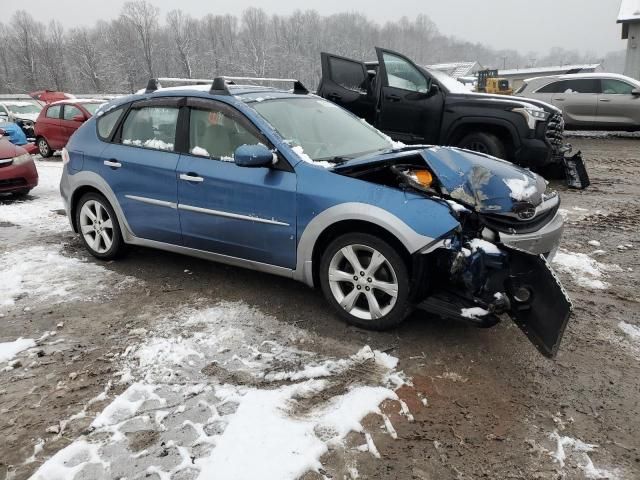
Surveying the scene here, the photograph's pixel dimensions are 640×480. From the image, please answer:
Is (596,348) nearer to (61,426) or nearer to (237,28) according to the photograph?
(61,426)

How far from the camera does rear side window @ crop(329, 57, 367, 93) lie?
8.36 m

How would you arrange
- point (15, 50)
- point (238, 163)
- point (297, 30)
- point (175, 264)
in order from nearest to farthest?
point (238, 163), point (175, 264), point (15, 50), point (297, 30)

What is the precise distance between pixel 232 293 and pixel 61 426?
1.79 metres

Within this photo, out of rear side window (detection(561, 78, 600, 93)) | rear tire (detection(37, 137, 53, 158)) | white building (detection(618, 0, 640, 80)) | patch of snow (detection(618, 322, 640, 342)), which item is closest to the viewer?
patch of snow (detection(618, 322, 640, 342))

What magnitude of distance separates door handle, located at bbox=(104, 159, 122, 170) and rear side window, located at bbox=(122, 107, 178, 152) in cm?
20

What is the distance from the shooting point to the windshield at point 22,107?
19.2 metres

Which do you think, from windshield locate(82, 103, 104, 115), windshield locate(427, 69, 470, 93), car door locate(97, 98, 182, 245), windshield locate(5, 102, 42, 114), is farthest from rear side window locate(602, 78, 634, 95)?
windshield locate(5, 102, 42, 114)

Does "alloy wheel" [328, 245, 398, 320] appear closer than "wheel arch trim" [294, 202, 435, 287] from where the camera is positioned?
No

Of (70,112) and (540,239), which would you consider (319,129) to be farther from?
(70,112)

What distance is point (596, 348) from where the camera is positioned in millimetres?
3281

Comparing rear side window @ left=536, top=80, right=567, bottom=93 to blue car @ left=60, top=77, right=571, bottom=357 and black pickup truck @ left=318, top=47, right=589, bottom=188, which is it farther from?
blue car @ left=60, top=77, right=571, bottom=357

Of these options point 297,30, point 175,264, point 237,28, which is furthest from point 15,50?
point 175,264

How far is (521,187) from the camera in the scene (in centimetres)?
338

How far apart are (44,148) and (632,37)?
24.7 metres
